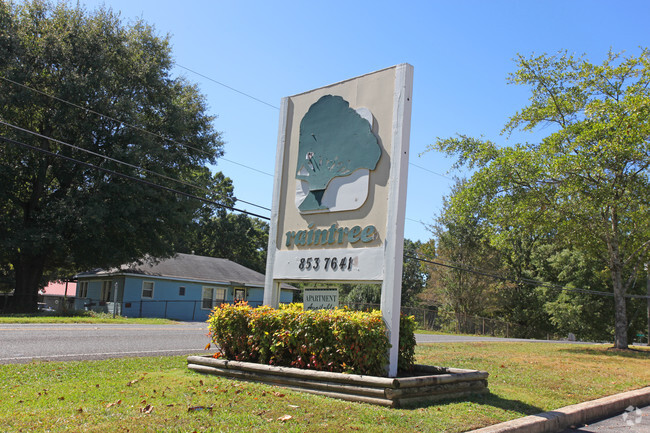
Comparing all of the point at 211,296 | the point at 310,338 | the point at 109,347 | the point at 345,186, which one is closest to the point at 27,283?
the point at 211,296

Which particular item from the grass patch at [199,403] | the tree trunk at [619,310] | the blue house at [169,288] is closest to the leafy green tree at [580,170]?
the tree trunk at [619,310]

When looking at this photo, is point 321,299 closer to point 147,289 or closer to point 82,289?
point 147,289

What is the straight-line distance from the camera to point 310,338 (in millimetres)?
7316

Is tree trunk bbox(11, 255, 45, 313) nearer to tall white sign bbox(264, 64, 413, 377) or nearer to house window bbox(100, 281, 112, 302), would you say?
house window bbox(100, 281, 112, 302)

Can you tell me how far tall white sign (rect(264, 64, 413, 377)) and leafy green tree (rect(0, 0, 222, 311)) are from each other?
16.6 meters

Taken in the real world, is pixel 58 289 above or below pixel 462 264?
below

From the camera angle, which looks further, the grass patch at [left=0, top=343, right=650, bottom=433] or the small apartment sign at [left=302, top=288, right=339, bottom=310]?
the small apartment sign at [left=302, top=288, right=339, bottom=310]

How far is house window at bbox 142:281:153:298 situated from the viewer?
112 ft

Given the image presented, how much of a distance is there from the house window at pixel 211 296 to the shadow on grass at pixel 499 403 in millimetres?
31117

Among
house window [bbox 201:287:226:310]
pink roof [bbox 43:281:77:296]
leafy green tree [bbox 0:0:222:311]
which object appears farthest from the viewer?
pink roof [bbox 43:281:77:296]

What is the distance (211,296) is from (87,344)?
85.3ft

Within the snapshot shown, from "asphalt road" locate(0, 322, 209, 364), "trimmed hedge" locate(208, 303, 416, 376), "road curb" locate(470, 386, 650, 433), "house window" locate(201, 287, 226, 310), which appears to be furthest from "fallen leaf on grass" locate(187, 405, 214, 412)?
"house window" locate(201, 287, 226, 310)

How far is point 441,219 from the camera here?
130 ft

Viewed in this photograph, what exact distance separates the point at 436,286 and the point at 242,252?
1060 inches
